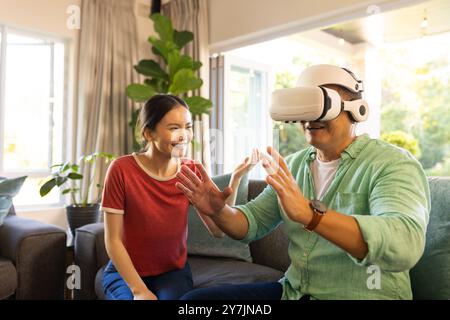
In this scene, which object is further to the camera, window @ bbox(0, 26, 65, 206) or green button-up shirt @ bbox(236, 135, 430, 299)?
window @ bbox(0, 26, 65, 206)

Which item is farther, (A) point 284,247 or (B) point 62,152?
(B) point 62,152

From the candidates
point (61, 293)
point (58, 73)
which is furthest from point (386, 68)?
point (61, 293)

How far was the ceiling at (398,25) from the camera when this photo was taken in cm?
390

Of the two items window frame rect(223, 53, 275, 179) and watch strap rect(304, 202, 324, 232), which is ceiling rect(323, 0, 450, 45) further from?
watch strap rect(304, 202, 324, 232)

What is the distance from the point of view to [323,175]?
1.00 m

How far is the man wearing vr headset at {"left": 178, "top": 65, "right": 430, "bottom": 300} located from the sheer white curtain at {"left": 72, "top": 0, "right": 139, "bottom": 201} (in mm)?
2157

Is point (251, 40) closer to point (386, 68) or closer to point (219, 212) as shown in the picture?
point (219, 212)

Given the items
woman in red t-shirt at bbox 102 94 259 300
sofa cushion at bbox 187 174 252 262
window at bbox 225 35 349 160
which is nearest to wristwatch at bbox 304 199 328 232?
woman in red t-shirt at bbox 102 94 259 300

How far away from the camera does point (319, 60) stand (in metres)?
5.50

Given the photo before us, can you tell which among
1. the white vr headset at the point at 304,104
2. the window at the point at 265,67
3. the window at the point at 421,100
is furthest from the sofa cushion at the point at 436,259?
the window at the point at 421,100

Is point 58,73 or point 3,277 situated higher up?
point 58,73

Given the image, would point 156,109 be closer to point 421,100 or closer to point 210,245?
point 210,245

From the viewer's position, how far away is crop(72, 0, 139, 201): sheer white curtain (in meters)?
2.93
